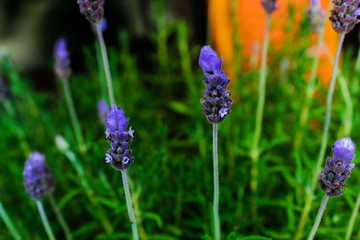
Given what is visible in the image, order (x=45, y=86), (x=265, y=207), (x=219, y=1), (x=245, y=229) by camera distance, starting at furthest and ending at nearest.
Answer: (x=45, y=86), (x=219, y=1), (x=265, y=207), (x=245, y=229)

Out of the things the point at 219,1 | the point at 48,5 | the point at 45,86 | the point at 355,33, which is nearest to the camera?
the point at 219,1

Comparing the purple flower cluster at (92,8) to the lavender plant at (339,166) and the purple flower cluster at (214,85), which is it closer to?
the purple flower cluster at (214,85)

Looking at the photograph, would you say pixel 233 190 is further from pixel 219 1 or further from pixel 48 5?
pixel 48 5

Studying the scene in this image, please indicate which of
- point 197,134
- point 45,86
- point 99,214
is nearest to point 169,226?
point 99,214

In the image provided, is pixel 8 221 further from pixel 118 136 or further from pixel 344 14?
pixel 344 14

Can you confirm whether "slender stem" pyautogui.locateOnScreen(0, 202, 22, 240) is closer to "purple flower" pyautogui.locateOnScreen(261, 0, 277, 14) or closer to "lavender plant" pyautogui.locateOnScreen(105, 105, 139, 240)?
"lavender plant" pyautogui.locateOnScreen(105, 105, 139, 240)

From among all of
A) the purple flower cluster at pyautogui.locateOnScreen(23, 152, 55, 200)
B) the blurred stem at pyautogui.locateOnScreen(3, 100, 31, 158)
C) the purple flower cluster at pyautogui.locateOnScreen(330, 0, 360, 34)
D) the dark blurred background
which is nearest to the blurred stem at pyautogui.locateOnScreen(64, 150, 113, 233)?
the purple flower cluster at pyautogui.locateOnScreen(23, 152, 55, 200)
